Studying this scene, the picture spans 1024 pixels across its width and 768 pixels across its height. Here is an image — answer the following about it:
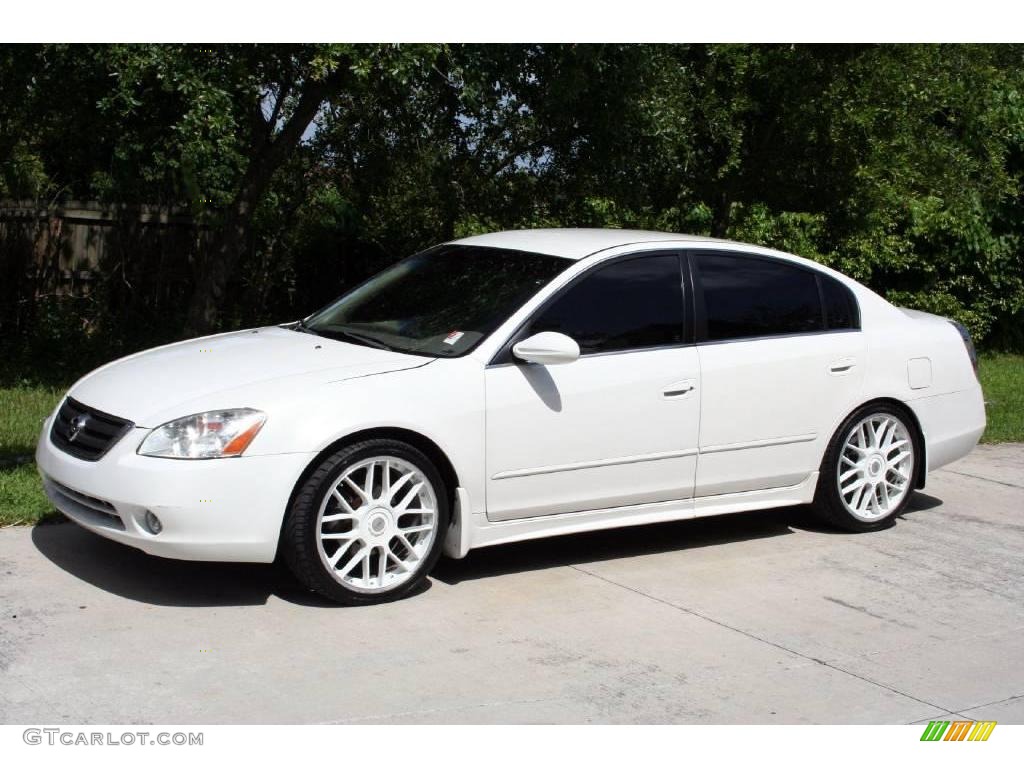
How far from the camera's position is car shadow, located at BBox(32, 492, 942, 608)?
20.0 ft

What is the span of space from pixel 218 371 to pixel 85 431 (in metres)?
0.64

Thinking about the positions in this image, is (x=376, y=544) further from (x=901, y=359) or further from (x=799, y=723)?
(x=901, y=359)

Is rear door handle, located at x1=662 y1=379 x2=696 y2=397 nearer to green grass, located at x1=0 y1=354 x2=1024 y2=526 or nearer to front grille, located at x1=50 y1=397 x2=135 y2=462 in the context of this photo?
front grille, located at x1=50 y1=397 x2=135 y2=462

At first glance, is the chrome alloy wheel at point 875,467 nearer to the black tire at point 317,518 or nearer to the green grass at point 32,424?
the black tire at point 317,518

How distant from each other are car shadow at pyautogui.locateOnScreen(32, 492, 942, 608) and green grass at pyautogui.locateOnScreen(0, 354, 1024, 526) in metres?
0.34

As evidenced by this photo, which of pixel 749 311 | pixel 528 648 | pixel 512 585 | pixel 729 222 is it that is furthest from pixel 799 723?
pixel 729 222

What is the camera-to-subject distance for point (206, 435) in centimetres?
572

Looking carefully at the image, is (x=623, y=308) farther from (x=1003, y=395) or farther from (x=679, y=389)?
(x=1003, y=395)

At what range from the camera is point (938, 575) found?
6.96 m

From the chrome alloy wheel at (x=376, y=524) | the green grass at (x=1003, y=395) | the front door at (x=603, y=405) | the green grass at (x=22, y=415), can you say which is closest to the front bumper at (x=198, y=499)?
the chrome alloy wheel at (x=376, y=524)

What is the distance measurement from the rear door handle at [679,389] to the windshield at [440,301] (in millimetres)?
797

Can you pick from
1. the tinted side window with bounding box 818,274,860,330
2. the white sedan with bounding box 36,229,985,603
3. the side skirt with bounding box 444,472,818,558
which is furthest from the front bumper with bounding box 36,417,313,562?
the tinted side window with bounding box 818,274,860,330

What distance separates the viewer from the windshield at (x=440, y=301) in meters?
6.53

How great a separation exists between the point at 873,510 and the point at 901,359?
86 cm
